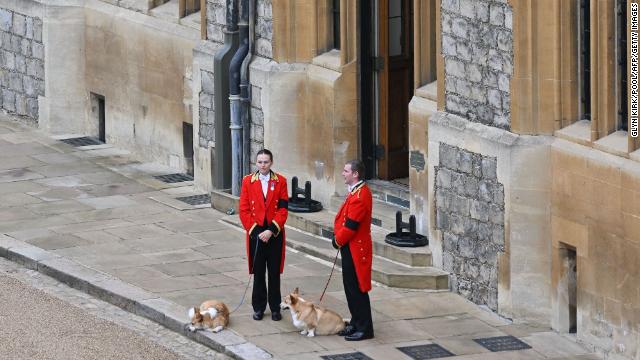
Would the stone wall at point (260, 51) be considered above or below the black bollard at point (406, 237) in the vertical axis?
above

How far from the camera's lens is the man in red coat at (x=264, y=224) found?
1700 centimetres

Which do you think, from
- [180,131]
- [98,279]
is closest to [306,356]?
[98,279]

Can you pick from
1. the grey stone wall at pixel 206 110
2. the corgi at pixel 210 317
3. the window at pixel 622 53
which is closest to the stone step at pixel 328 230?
the grey stone wall at pixel 206 110

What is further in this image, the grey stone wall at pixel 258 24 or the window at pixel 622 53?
the grey stone wall at pixel 258 24

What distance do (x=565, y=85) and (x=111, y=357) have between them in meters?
4.55

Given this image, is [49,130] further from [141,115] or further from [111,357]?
[111,357]

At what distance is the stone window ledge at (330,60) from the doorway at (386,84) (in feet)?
0.86

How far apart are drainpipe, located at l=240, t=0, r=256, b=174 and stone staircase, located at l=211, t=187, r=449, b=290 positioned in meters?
0.54

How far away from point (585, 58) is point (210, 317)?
3.93 metres

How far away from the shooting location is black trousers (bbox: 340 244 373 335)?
16.6 meters

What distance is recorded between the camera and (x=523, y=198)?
17.2 metres

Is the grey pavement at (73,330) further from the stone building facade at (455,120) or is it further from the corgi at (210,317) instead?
the stone building facade at (455,120)

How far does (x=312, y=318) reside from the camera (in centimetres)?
1670

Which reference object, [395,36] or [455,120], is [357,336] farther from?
[395,36]
